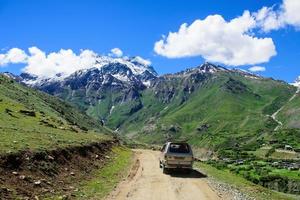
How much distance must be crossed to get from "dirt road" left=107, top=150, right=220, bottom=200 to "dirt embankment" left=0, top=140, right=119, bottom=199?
3896 mm

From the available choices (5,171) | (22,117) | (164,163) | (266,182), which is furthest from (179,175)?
(266,182)

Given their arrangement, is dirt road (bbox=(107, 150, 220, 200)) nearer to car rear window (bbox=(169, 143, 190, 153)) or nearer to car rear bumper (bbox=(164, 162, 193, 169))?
car rear bumper (bbox=(164, 162, 193, 169))

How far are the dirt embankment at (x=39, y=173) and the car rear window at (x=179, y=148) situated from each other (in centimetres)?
969

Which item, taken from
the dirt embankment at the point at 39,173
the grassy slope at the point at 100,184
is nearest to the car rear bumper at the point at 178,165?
the grassy slope at the point at 100,184

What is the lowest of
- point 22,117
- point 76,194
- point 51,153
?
point 76,194

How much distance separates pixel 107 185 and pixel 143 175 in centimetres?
1007

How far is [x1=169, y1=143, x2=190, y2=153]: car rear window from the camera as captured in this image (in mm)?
48469

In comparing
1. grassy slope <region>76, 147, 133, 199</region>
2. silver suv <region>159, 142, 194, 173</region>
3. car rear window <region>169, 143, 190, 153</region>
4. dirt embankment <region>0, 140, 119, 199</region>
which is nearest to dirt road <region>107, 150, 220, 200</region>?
grassy slope <region>76, 147, 133, 199</region>

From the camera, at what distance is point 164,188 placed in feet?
117

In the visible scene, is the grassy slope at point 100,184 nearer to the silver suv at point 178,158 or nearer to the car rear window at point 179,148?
the silver suv at point 178,158

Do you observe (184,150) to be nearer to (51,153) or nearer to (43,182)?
(51,153)

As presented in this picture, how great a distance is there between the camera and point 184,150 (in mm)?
48500

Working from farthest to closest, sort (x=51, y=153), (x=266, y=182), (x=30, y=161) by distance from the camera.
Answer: (x=266, y=182)
(x=51, y=153)
(x=30, y=161)

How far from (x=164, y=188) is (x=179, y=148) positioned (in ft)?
44.0
